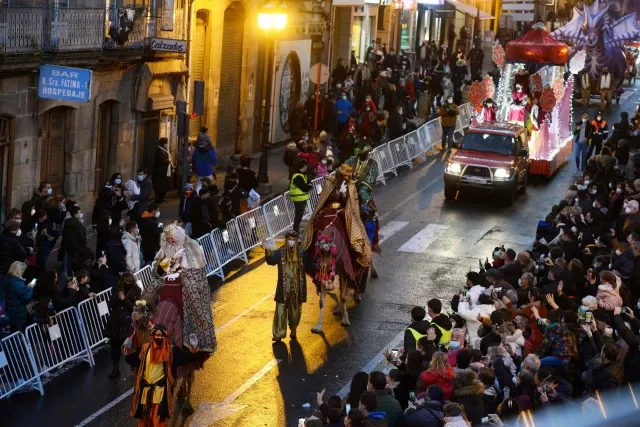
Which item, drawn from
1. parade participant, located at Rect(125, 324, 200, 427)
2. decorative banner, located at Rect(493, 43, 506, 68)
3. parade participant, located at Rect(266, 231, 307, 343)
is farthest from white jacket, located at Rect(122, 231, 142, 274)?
decorative banner, located at Rect(493, 43, 506, 68)

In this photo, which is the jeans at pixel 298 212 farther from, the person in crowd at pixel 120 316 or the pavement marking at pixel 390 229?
the person in crowd at pixel 120 316

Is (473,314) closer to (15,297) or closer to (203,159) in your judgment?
(15,297)

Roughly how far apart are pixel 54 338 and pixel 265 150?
14.3m

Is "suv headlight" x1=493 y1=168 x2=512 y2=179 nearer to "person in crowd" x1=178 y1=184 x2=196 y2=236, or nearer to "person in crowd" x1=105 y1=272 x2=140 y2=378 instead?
"person in crowd" x1=178 y1=184 x2=196 y2=236

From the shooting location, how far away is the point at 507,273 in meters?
20.3

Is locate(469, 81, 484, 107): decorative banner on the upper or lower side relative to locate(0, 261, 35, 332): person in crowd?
upper

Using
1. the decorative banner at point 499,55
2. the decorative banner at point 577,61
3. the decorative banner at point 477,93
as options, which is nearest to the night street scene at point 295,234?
the decorative banner at point 477,93

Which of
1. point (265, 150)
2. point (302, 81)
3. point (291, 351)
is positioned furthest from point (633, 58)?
point (291, 351)

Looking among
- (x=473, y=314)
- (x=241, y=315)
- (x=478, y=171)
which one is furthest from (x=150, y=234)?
(x=478, y=171)

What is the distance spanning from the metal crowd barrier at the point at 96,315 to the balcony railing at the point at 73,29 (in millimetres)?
6611

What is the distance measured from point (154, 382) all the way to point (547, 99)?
2184 cm

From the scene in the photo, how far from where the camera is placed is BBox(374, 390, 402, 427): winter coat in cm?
1354

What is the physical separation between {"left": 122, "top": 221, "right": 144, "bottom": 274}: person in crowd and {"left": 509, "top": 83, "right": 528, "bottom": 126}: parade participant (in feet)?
55.2

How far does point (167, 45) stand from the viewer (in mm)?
28844
